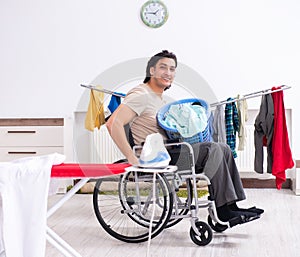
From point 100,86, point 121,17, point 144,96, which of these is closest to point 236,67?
point 121,17

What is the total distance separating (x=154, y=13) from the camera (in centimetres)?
574

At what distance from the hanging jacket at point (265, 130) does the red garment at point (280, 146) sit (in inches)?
1.3

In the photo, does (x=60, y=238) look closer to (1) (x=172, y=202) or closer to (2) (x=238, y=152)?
(1) (x=172, y=202)

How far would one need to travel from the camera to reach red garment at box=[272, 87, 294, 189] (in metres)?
4.24

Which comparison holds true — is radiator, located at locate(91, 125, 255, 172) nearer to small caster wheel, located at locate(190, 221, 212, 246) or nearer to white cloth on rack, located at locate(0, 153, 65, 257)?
small caster wheel, located at locate(190, 221, 212, 246)

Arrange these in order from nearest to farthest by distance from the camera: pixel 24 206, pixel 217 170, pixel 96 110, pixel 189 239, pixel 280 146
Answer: pixel 24 206
pixel 217 170
pixel 189 239
pixel 280 146
pixel 96 110

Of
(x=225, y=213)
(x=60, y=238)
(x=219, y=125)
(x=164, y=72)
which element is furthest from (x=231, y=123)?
(x=60, y=238)

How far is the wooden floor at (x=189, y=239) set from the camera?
323cm

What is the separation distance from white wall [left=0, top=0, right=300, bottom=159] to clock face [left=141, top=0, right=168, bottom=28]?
0.06m

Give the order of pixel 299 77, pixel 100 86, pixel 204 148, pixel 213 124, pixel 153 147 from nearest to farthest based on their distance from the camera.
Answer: pixel 153 147, pixel 204 148, pixel 213 124, pixel 100 86, pixel 299 77

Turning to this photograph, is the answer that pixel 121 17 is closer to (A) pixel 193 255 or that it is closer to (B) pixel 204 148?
(B) pixel 204 148

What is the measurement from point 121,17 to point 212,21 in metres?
0.84

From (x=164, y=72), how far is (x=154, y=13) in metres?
2.25

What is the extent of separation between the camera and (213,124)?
4.38 meters
